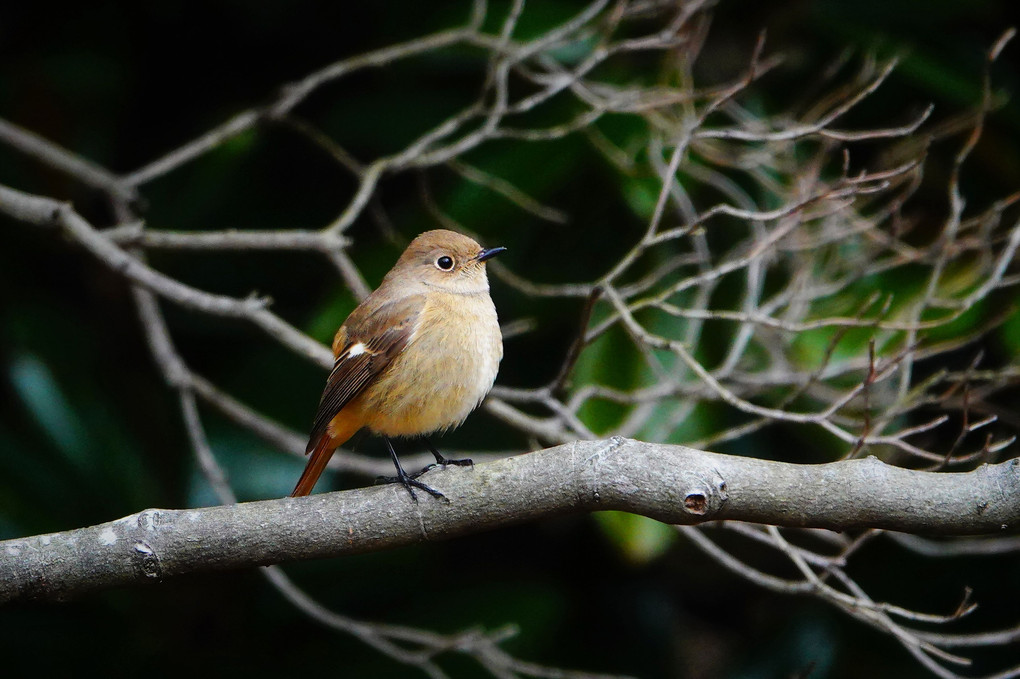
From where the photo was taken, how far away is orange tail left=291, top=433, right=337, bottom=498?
299 centimetres

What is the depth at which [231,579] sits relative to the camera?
175 inches

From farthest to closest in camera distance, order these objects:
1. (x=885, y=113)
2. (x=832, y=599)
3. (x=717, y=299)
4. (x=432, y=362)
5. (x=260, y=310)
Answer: (x=885, y=113) → (x=717, y=299) → (x=260, y=310) → (x=432, y=362) → (x=832, y=599)

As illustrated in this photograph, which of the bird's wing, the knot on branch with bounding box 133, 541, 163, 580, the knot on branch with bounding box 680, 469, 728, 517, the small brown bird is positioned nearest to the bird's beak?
the small brown bird

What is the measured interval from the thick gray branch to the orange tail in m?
0.69

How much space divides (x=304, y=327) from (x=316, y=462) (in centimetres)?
175

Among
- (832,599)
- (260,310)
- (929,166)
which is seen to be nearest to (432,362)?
(260,310)

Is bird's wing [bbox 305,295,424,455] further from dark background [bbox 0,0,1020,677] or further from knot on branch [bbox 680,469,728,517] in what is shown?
knot on branch [bbox 680,469,728,517]

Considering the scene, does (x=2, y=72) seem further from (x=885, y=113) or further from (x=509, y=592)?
(x=885, y=113)

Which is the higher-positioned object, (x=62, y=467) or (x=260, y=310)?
(x=62, y=467)

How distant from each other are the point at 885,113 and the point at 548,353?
2090mm

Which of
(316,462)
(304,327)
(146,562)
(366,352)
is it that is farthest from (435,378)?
(304,327)

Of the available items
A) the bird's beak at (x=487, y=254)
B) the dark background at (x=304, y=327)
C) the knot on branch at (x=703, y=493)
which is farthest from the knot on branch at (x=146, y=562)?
the dark background at (x=304, y=327)

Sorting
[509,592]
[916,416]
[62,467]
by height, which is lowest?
[509,592]

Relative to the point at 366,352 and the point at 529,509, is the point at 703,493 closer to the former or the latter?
the point at 529,509
